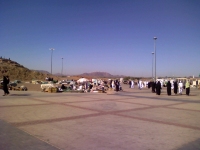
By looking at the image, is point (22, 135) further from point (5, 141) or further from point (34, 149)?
point (34, 149)

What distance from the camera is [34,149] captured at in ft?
14.1

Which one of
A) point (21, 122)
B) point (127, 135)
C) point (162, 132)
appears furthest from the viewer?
point (21, 122)

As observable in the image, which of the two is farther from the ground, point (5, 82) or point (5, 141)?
point (5, 82)

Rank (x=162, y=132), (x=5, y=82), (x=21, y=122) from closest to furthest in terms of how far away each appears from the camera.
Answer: (x=162, y=132), (x=21, y=122), (x=5, y=82)

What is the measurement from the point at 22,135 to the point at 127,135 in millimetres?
2794

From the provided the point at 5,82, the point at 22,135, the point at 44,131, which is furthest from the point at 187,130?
the point at 5,82

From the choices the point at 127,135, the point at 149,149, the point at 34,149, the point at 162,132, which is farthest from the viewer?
the point at 162,132

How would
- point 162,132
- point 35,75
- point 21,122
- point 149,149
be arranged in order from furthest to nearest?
point 35,75
point 21,122
point 162,132
point 149,149

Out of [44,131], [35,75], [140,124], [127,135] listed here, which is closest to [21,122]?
[44,131]

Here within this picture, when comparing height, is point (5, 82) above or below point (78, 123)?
above

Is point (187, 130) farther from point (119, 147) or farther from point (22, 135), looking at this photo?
point (22, 135)

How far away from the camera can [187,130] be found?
6.40m

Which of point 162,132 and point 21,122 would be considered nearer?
point 162,132

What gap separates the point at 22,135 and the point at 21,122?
1.63m
